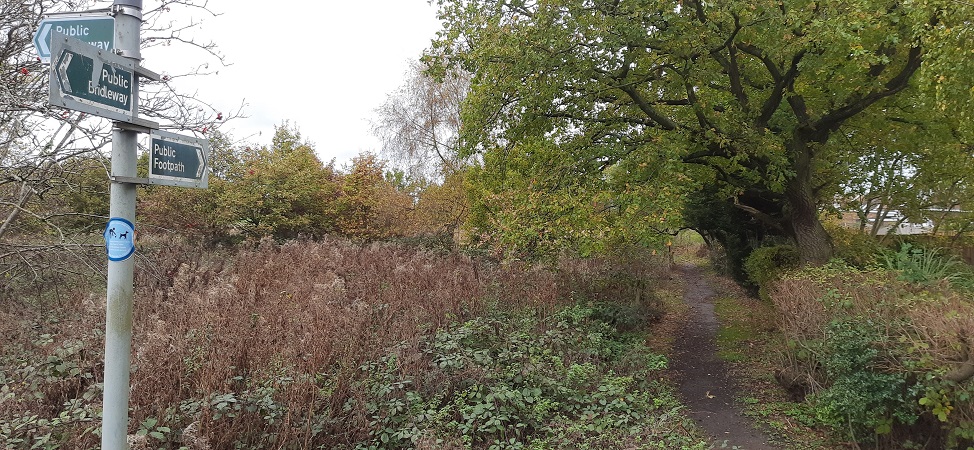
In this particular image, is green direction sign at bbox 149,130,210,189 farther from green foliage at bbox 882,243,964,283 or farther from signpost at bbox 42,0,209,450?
green foliage at bbox 882,243,964,283

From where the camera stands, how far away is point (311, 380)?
4062 millimetres

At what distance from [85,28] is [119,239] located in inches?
38.5

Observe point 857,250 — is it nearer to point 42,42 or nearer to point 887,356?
point 887,356

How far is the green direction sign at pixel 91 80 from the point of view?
74.8 inches

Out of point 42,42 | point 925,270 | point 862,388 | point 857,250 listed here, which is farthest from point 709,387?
point 42,42

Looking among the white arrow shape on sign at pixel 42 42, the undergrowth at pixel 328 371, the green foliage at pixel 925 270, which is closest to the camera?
the white arrow shape on sign at pixel 42 42

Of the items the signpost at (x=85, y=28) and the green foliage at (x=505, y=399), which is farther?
the green foliage at (x=505, y=399)

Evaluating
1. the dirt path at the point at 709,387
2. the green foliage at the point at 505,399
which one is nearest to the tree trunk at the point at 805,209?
the dirt path at the point at 709,387

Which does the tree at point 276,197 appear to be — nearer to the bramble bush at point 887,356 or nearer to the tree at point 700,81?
the tree at point 700,81

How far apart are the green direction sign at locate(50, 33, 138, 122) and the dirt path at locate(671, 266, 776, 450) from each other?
5.79m

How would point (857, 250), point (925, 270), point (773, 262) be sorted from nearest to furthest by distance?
point (925, 270)
point (857, 250)
point (773, 262)

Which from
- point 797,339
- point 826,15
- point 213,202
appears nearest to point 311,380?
point 797,339

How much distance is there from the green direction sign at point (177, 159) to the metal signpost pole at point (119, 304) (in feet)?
0.36

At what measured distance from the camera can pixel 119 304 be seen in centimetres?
213
